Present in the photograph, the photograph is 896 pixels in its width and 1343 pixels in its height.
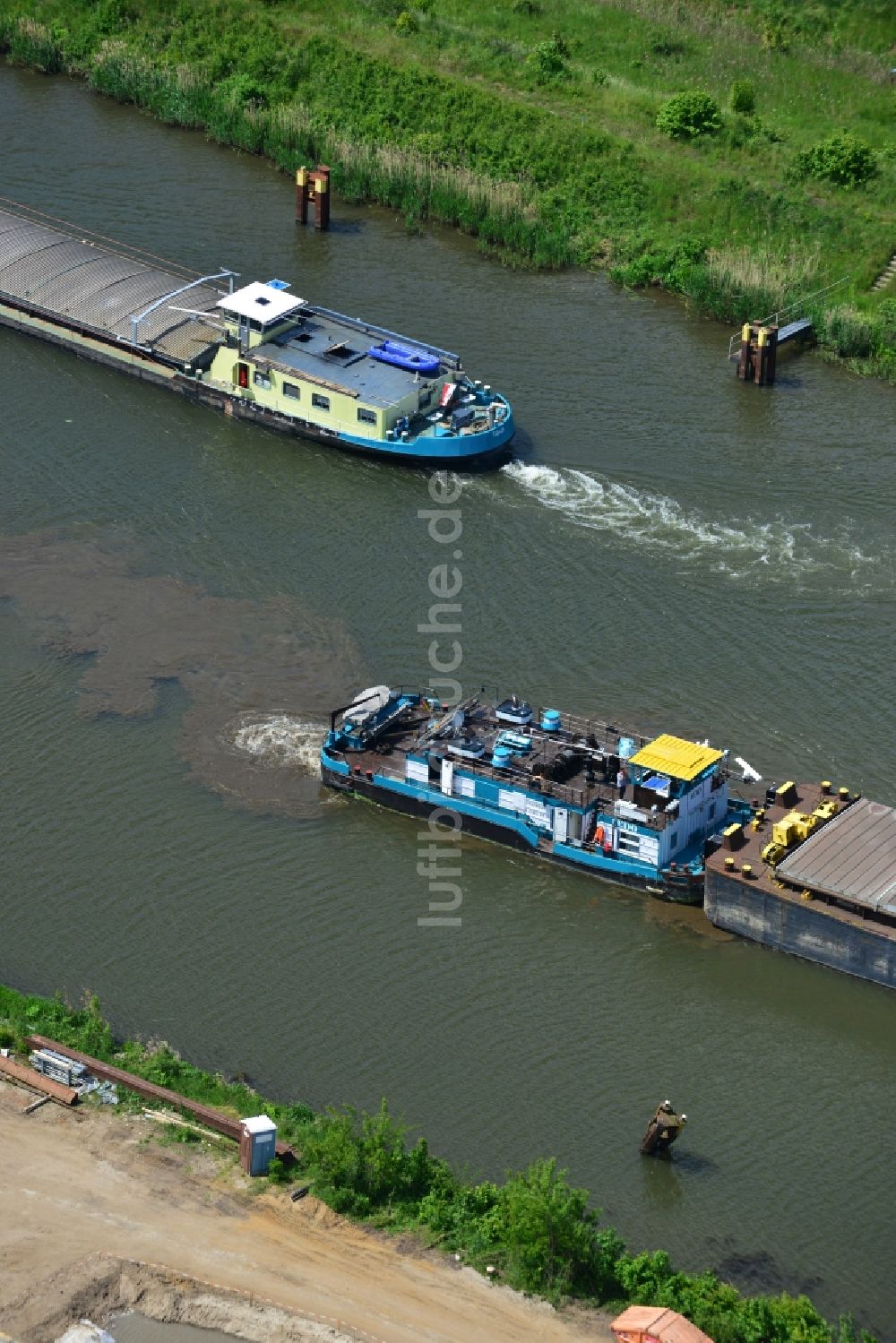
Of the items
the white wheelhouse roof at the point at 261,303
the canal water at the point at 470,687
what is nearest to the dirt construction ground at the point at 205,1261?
the canal water at the point at 470,687

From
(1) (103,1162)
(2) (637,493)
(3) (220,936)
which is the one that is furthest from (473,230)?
(1) (103,1162)

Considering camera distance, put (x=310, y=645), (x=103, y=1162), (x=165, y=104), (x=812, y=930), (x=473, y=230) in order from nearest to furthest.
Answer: (x=103, y=1162), (x=812, y=930), (x=310, y=645), (x=473, y=230), (x=165, y=104)

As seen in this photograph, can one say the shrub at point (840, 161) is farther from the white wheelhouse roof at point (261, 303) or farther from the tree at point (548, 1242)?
the tree at point (548, 1242)

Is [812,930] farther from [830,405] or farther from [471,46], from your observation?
[471,46]

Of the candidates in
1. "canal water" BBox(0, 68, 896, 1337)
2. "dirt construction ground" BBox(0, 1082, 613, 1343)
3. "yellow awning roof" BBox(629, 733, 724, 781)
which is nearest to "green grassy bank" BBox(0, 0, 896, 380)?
"canal water" BBox(0, 68, 896, 1337)

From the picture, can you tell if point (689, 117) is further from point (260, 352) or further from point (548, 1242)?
point (548, 1242)

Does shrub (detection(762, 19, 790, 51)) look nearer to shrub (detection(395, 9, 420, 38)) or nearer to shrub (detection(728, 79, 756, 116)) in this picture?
shrub (detection(728, 79, 756, 116))
